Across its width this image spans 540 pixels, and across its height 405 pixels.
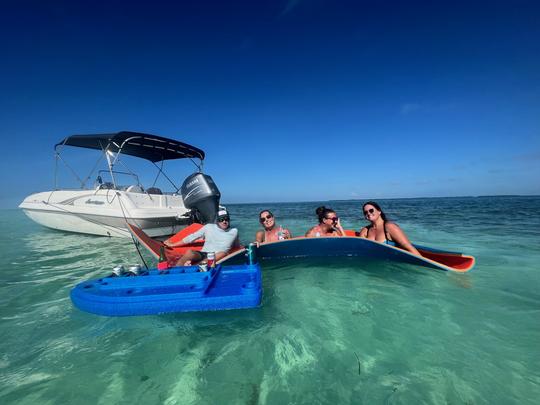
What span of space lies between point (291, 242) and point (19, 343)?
4.49 metres

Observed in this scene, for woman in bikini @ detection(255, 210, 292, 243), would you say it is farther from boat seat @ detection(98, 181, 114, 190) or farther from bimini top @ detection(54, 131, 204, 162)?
boat seat @ detection(98, 181, 114, 190)

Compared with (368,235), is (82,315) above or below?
below

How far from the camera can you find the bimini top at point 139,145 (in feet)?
31.2

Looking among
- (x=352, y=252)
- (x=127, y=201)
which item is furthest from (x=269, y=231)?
(x=127, y=201)

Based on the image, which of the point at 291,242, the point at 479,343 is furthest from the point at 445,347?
the point at 291,242

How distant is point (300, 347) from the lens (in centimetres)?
276

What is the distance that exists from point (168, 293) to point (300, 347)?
174cm

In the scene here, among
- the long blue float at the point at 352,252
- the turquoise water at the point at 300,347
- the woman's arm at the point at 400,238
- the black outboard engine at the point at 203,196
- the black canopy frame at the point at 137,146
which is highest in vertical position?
the black canopy frame at the point at 137,146

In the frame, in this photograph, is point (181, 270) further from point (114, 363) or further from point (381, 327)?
point (381, 327)

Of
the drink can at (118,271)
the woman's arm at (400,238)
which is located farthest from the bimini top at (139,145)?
the woman's arm at (400,238)

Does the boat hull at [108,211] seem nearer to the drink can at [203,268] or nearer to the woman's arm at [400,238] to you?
the drink can at [203,268]

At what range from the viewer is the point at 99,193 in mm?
10008

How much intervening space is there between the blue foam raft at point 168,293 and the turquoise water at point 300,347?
0.34 m

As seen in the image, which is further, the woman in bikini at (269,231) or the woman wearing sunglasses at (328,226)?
the woman in bikini at (269,231)
